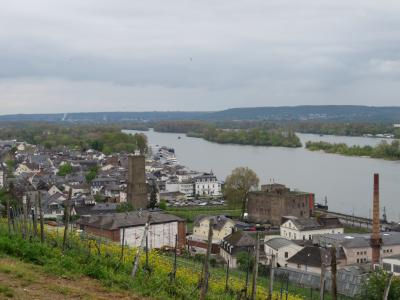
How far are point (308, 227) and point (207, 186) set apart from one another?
12608 millimetres

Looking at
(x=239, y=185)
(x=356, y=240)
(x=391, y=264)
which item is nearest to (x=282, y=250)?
(x=356, y=240)

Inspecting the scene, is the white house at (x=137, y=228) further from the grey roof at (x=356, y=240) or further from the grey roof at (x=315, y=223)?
the grey roof at (x=315, y=223)

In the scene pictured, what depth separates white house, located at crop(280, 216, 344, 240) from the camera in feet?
52.7

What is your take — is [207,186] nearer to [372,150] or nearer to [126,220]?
[126,220]

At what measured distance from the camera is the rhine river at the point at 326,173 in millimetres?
22306

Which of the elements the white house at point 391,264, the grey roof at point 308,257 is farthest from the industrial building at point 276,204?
the white house at point 391,264

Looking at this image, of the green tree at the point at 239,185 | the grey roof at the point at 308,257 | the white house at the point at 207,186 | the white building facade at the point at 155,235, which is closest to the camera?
the grey roof at the point at 308,257

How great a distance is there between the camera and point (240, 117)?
13438 cm

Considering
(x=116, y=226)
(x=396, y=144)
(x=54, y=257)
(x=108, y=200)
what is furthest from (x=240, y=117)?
(x=54, y=257)

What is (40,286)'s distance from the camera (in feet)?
12.0

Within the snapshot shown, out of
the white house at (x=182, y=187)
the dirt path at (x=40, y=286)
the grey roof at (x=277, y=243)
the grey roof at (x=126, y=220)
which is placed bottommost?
the white house at (x=182, y=187)

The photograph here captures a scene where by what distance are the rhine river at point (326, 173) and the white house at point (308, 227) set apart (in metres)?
4.07

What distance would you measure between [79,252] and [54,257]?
70 centimetres

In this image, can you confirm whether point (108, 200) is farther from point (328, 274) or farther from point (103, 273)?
point (103, 273)
